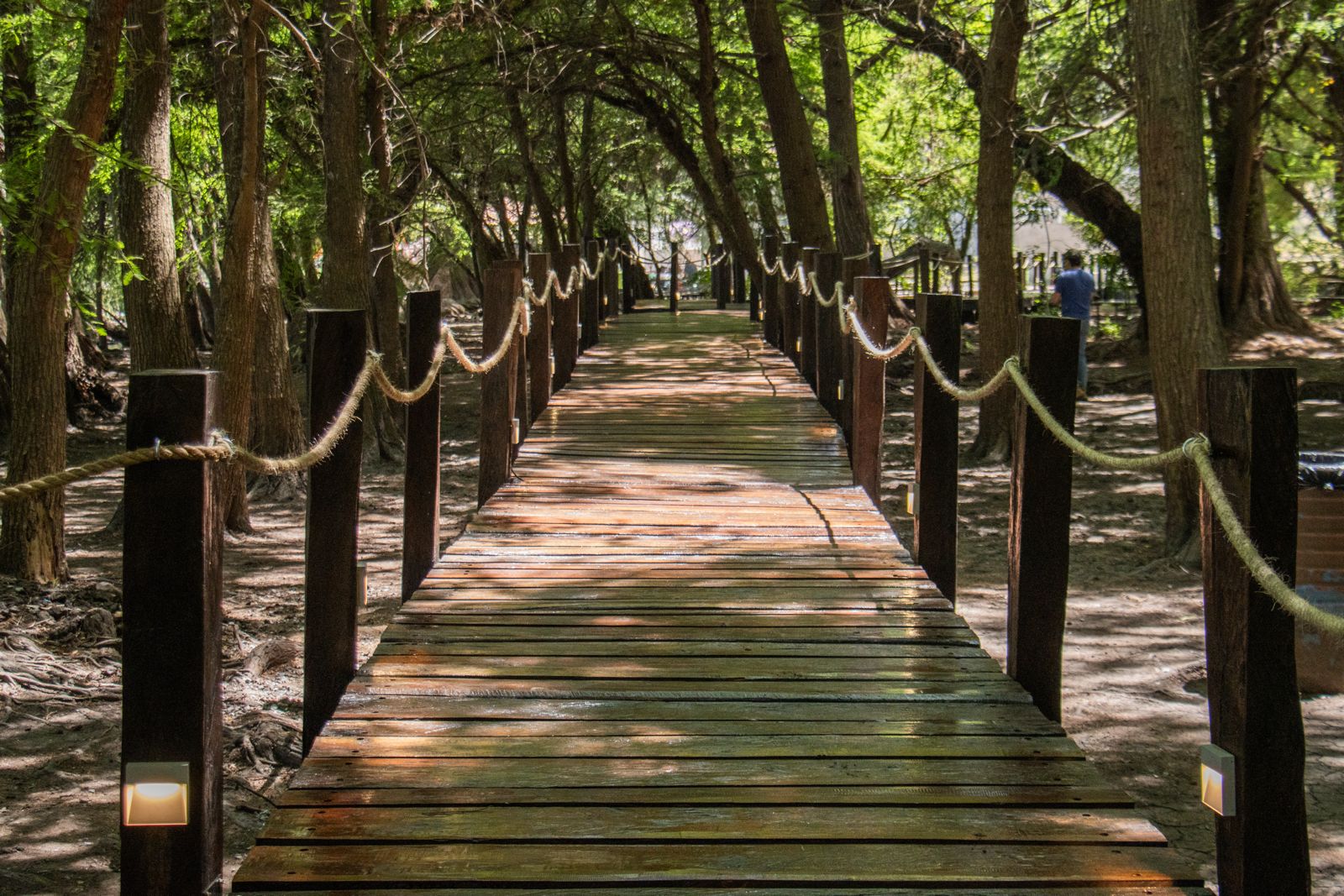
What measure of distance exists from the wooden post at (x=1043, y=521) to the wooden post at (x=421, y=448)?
2593 millimetres

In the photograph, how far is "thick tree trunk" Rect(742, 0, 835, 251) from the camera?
1505 cm

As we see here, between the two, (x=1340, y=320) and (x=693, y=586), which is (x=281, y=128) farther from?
(x=1340, y=320)

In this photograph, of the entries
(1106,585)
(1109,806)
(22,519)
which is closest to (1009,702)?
(1109,806)

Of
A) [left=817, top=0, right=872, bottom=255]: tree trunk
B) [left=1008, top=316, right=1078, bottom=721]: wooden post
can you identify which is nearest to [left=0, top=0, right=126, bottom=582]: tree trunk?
[left=1008, top=316, right=1078, bottom=721]: wooden post

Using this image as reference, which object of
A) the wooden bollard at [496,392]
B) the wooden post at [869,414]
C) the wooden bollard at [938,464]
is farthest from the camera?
the wooden post at [869,414]

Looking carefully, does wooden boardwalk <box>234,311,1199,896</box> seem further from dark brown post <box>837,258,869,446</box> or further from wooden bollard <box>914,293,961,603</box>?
dark brown post <box>837,258,869,446</box>

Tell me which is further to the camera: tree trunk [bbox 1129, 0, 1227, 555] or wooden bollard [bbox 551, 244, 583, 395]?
wooden bollard [bbox 551, 244, 583, 395]

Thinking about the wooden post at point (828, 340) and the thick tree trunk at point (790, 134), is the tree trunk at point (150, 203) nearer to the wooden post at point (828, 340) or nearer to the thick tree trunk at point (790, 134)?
the wooden post at point (828, 340)

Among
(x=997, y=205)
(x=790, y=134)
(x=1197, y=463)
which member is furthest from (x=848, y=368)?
(x=790, y=134)

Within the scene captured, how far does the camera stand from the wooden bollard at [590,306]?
14.1 meters

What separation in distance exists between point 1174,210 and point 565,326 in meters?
4.98

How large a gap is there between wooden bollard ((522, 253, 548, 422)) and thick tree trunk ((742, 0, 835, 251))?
574 centimetres

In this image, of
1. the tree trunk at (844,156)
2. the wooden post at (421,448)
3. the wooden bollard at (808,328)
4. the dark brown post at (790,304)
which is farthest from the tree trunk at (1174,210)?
the tree trunk at (844,156)

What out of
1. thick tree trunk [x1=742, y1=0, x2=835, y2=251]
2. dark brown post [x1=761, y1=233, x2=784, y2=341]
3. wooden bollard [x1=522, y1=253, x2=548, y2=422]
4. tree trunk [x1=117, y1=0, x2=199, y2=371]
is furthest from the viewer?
thick tree trunk [x1=742, y1=0, x2=835, y2=251]
